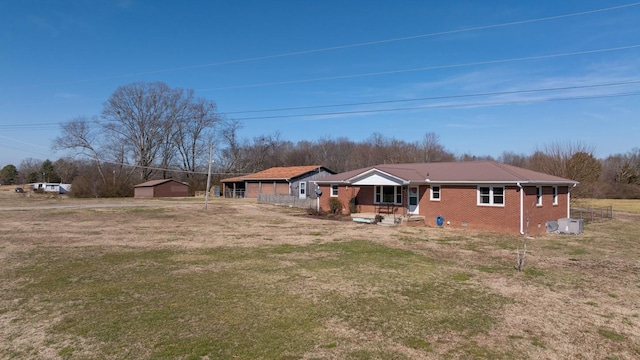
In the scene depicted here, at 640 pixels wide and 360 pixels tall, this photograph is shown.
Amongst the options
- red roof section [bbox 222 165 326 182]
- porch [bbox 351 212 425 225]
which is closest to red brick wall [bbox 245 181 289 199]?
red roof section [bbox 222 165 326 182]

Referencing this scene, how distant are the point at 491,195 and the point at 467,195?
4.08ft

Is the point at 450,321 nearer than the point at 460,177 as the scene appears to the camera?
Yes

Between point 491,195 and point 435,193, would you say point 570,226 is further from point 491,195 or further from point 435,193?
point 435,193

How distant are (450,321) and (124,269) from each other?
8324mm

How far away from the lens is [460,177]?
2069 cm

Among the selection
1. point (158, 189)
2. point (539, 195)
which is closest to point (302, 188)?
point (158, 189)

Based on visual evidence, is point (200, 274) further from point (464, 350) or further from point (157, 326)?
point (464, 350)

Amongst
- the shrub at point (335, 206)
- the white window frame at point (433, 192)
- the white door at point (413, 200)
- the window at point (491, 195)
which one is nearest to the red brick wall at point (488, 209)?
the white window frame at point (433, 192)

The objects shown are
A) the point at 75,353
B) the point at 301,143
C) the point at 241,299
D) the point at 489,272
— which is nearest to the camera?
the point at 75,353

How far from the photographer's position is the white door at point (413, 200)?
893 inches

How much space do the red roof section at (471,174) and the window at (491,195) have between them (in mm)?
585

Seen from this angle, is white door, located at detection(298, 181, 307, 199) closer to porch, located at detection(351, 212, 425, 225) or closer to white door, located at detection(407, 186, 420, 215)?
porch, located at detection(351, 212, 425, 225)

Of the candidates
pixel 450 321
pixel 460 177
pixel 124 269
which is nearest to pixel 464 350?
pixel 450 321

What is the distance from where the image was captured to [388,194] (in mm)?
24875
